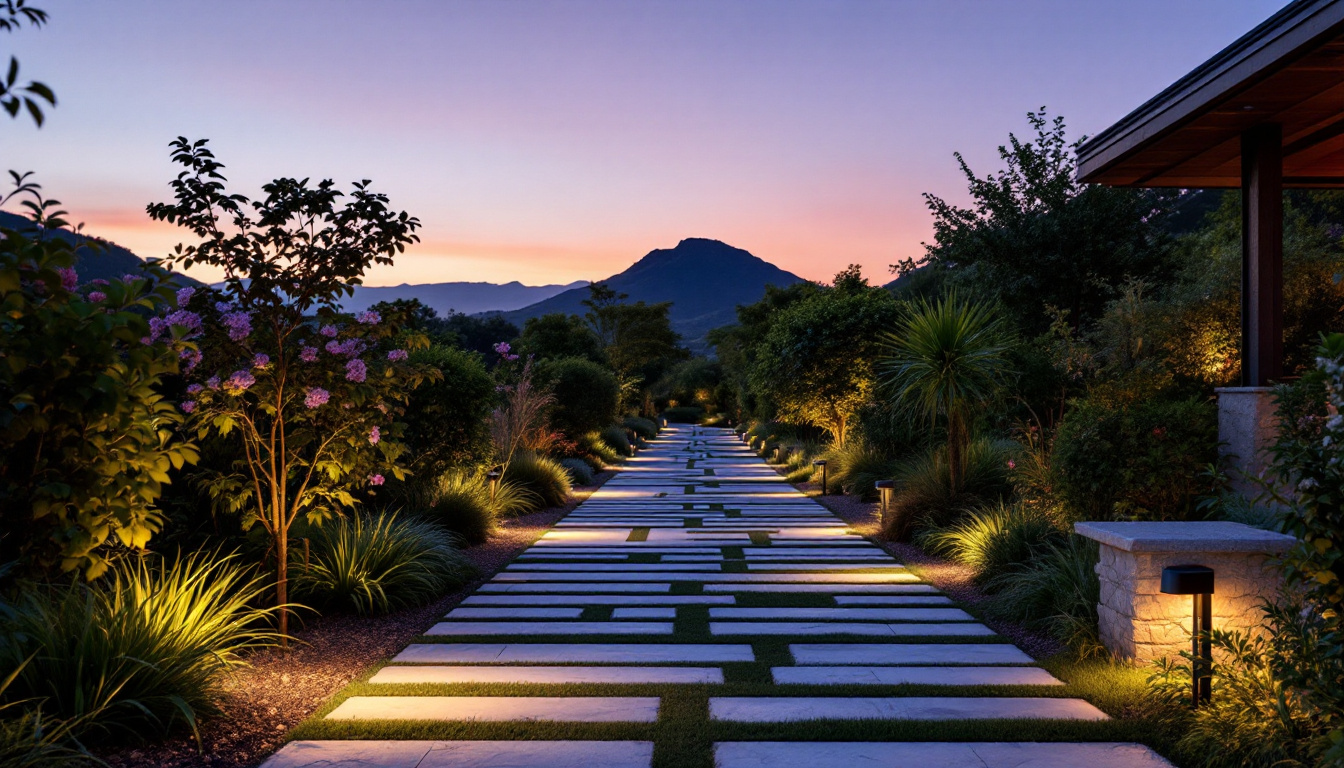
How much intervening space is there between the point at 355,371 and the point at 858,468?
978 cm

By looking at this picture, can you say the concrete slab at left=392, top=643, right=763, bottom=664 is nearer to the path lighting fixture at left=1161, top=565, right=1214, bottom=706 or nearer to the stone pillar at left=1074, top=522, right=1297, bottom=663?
the stone pillar at left=1074, top=522, right=1297, bottom=663

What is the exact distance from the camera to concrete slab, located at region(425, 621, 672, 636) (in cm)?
516

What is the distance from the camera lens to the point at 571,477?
588 inches

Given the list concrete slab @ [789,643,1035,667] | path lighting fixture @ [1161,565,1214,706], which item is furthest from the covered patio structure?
concrete slab @ [789,643,1035,667]

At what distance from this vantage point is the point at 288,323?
4.77 metres

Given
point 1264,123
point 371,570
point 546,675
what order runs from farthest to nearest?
point 1264,123
point 371,570
point 546,675

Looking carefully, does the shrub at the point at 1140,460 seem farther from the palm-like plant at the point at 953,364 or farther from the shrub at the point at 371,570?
the shrub at the point at 371,570

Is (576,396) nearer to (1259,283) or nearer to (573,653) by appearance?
(573,653)

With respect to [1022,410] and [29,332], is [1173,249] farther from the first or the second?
[29,332]

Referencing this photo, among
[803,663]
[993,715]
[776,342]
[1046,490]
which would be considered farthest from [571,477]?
[993,715]

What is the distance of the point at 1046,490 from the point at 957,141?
43.8ft

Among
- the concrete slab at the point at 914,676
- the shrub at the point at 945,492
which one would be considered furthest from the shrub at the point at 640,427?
the concrete slab at the point at 914,676

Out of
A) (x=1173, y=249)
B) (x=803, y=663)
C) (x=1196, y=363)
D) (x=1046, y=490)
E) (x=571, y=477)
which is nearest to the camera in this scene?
(x=803, y=663)

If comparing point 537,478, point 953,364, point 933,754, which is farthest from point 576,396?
point 933,754
